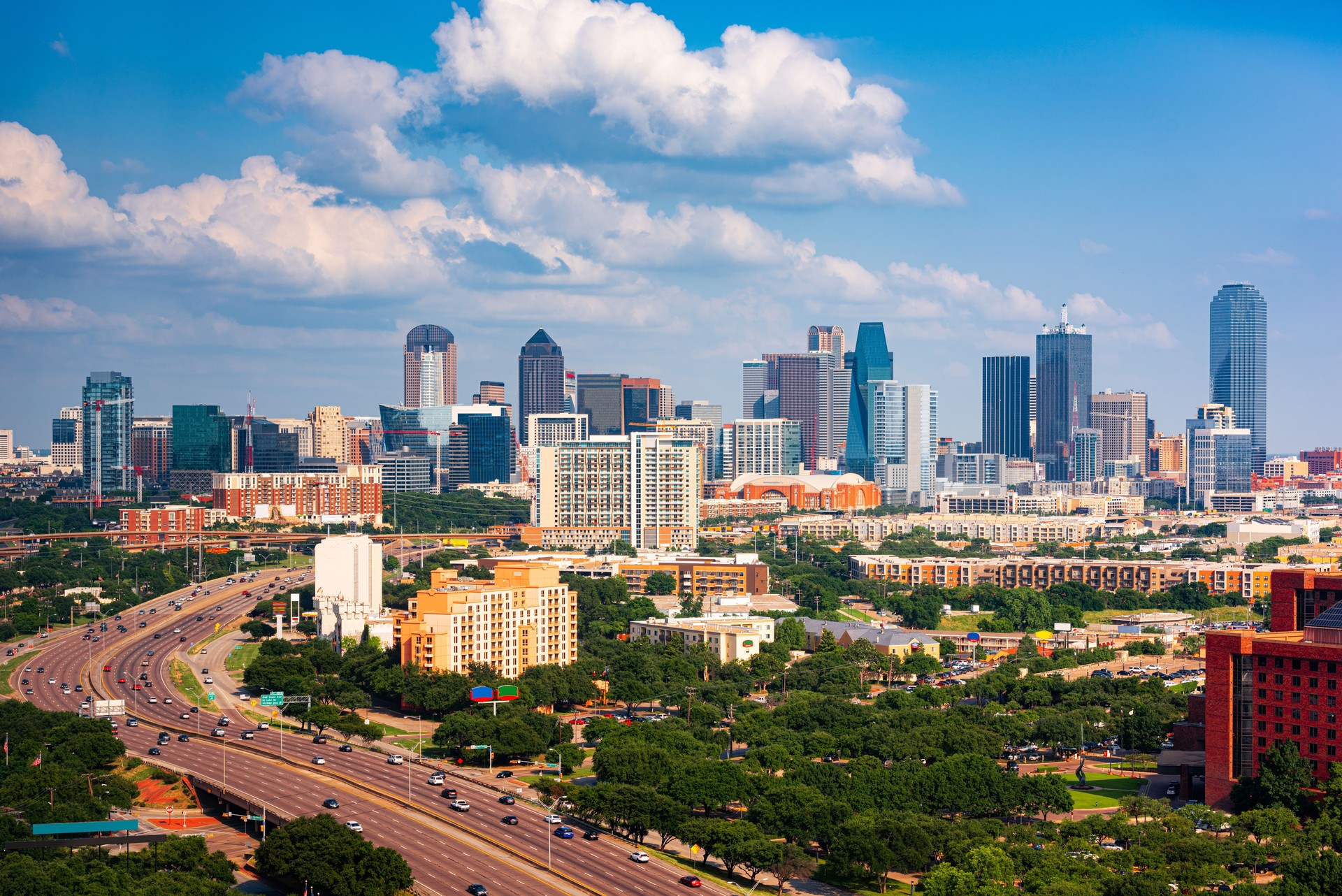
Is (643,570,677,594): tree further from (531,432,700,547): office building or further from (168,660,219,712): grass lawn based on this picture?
(168,660,219,712): grass lawn

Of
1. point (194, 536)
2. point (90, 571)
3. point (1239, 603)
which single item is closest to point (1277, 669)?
point (1239, 603)

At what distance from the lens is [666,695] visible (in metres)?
91.3

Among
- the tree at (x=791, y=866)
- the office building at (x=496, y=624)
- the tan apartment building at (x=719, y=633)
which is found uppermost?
the office building at (x=496, y=624)

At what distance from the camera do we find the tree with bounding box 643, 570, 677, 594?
14650 cm

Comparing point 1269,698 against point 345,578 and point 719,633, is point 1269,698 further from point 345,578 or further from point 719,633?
point 345,578

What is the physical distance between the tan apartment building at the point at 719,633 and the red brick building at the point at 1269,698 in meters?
42.0

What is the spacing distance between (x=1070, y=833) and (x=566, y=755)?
25649 millimetres

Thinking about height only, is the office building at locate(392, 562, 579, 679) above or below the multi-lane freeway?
above

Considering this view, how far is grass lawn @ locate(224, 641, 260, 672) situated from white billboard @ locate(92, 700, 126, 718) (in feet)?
60.4

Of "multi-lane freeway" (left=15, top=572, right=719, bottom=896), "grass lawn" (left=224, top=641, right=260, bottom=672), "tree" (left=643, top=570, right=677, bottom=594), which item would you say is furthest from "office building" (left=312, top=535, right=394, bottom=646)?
"tree" (left=643, top=570, right=677, bottom=594)

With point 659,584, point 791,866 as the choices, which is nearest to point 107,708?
point 791,866

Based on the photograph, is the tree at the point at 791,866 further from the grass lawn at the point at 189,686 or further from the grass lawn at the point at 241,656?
the grass lawn at the point at 241,656

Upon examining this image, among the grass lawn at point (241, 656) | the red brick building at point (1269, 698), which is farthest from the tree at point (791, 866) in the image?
the grass lawn at point (241, 656)

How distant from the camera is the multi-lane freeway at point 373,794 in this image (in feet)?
187
